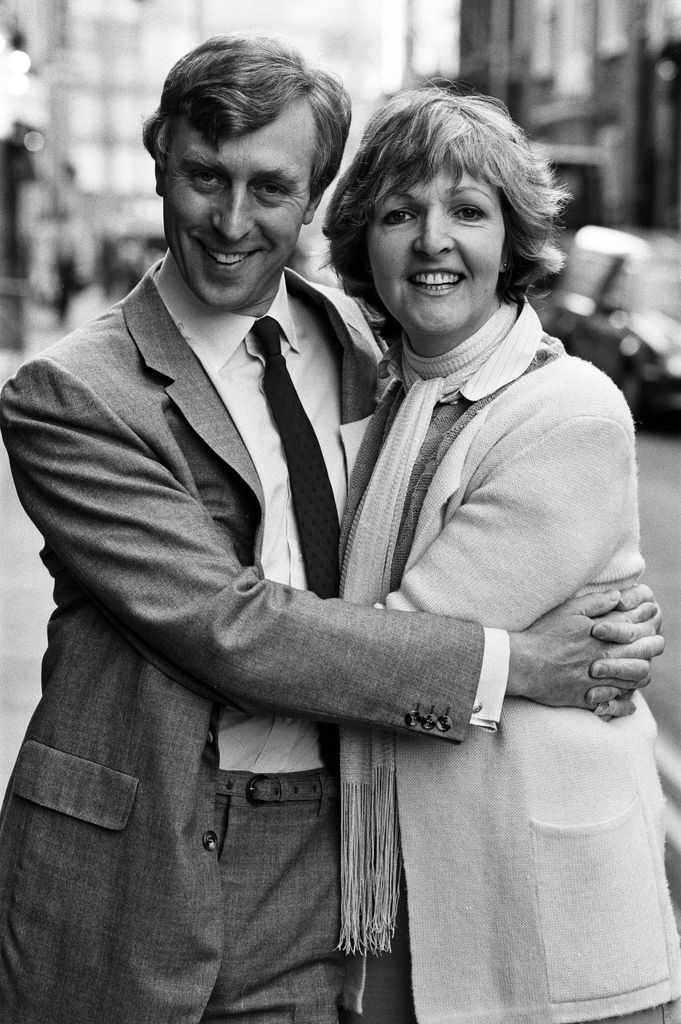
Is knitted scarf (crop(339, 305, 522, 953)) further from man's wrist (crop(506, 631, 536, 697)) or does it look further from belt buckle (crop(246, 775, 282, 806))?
man's wrist (crop(506, 631, 536, 697))

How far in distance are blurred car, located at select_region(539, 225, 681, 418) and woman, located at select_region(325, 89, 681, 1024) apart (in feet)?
36.5

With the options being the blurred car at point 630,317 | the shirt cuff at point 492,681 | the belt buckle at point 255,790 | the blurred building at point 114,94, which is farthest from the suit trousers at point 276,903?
the blurred building at point 114,94

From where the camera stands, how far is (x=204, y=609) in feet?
6.23

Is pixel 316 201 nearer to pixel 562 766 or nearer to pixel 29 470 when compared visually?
pixel 29 470

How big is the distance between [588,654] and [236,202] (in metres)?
0.86

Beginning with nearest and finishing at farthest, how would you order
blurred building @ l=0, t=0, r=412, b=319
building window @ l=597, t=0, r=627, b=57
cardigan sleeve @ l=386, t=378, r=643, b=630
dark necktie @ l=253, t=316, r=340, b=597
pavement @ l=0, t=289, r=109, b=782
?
cardigan sleeve @ l=386, t=378, r=643, b=630 < dark necktie @ l=253, t=316, r=340, b=597 < pavement @ l=0, t=289, r=109, b=782 < building window @ l=597, t=0, r=627, b=57 < blurred building @ l=0, t=0, r=412, b=319

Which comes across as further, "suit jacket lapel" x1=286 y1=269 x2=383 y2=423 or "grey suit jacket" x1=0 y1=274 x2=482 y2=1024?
"suit jacket lapel" x1=286 y1=269 x2=383 y2=423

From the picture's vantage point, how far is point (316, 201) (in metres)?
2.20

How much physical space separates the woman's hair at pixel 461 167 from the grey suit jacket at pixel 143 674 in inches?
17.0

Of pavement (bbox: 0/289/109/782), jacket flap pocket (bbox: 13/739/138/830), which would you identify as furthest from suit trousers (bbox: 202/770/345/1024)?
pavement (bbox: 0/289/109/782)

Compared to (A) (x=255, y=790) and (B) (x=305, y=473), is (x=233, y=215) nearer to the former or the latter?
(B) (x=305, y=473)

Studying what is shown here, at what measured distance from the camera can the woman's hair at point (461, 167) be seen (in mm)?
2023

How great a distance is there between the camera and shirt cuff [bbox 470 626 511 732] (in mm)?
1912

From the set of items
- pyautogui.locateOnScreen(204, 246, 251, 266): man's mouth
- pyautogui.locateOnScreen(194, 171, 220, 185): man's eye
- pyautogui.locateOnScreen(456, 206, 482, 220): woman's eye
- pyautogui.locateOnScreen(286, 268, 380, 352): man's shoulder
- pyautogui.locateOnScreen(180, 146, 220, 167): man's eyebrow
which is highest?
pyautogui.locateOnScreen(180, 146, 220, 167): man's eyebrow
